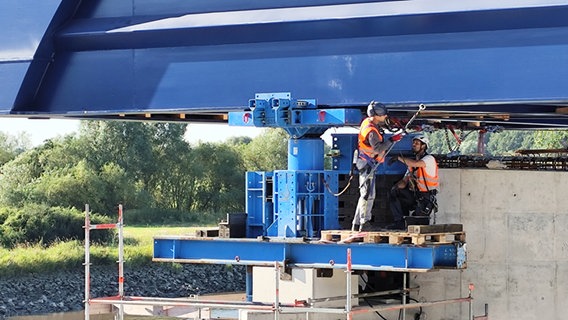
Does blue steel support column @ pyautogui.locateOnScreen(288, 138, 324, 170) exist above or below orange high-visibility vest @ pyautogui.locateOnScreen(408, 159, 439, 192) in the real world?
above

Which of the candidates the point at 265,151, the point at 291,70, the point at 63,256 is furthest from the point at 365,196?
the point at 265,151

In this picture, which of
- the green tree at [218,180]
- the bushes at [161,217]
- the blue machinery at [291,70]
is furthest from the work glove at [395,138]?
the green tree at [218,180]

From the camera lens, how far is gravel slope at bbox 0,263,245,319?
36438mm

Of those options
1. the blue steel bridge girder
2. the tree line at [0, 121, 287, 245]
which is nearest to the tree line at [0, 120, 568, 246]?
the tree line at [0, 121, 287, 245]

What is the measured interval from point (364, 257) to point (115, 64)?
14.5 ft

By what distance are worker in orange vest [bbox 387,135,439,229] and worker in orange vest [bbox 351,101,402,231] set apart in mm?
738

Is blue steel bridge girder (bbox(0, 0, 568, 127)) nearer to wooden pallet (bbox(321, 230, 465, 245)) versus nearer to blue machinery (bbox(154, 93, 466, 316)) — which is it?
blue machinery (bbox(154, 93, 466, 316))

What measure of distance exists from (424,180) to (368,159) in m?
1.11

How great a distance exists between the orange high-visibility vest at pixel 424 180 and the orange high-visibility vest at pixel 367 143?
3.05 feet

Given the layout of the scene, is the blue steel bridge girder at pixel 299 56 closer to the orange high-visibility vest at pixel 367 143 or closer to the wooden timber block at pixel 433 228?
the orange high-visibility vest at pixel 367 143

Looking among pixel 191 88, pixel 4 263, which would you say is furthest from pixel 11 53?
pixel 4 263

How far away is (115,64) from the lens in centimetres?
1656

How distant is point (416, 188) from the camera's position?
1641 centimetres

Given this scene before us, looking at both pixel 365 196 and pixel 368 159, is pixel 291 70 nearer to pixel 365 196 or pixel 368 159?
pixel 368 159
